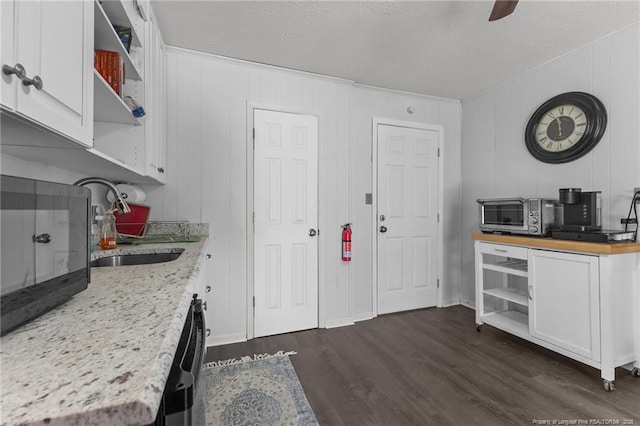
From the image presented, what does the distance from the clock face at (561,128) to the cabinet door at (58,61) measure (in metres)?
3.25

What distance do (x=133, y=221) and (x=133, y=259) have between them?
1.39ft

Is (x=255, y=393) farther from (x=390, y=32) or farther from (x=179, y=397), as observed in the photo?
(x=390, y=32)

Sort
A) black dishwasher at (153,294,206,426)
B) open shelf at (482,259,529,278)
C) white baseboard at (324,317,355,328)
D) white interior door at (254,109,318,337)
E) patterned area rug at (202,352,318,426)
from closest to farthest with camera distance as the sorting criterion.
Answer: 1. black dishwasher at (153,294,206,426)
2. patterned area rug at (202,352,318,426)
3. open shelf at (482,259,529,278)
4. white interior door at (254,109,318,337)
5. white baseboard at (324,317,355,328)

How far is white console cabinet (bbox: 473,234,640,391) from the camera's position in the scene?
1.84 m

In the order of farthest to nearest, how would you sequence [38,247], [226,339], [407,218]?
[407,218] → [226,339] → [38,247]

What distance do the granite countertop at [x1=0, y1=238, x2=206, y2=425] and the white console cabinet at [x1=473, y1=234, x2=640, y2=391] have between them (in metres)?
2.45

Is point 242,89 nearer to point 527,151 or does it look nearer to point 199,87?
point 199,87

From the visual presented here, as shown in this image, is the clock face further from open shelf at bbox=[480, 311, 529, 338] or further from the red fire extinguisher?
the red fire extinguisher

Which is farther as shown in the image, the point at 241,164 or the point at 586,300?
the point at 241,164

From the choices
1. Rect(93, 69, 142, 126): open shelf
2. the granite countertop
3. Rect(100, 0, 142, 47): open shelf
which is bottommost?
the granite countertop

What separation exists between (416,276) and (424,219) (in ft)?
2.19

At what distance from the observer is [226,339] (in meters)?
2.50

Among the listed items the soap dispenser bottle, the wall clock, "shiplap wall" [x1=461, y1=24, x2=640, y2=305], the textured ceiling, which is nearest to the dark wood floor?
"shiplap wall" [x1=461, y1=24, x2=640, y2=305]

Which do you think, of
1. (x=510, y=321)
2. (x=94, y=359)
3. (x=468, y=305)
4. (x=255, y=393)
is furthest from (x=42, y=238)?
(x=468, y=305)
